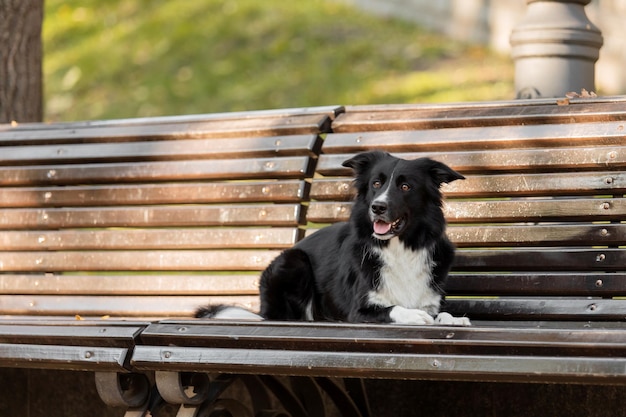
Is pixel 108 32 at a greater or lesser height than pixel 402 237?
greater

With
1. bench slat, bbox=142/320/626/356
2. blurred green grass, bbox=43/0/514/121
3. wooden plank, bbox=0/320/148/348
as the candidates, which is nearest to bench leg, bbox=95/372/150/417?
wooden plank, bbox=0/320/148/348

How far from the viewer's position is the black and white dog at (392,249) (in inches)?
164

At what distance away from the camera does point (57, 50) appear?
15.5 metres

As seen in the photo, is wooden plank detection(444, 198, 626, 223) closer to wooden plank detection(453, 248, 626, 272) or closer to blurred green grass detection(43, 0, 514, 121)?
wooden plank detection(453, 248, 626, 272)

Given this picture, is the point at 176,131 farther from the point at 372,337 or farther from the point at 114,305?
the point at 372,337

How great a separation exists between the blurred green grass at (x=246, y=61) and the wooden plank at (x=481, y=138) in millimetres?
6215

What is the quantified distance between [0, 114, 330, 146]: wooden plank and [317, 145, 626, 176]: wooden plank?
510mm

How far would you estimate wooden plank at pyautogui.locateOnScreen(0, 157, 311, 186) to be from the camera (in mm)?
5059

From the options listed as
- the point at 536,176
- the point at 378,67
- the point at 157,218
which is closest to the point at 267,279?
the point at 157,218

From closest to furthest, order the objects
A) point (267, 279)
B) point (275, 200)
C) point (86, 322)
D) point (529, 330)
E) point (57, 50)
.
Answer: point (529, 330) < point (86, 322) < point (267, 279) < point (275, 200) < point (57, 50)

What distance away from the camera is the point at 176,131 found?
5348 millimetres

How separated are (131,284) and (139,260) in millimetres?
126

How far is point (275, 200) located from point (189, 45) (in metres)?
9.65

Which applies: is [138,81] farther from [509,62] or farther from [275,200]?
[275,200]
